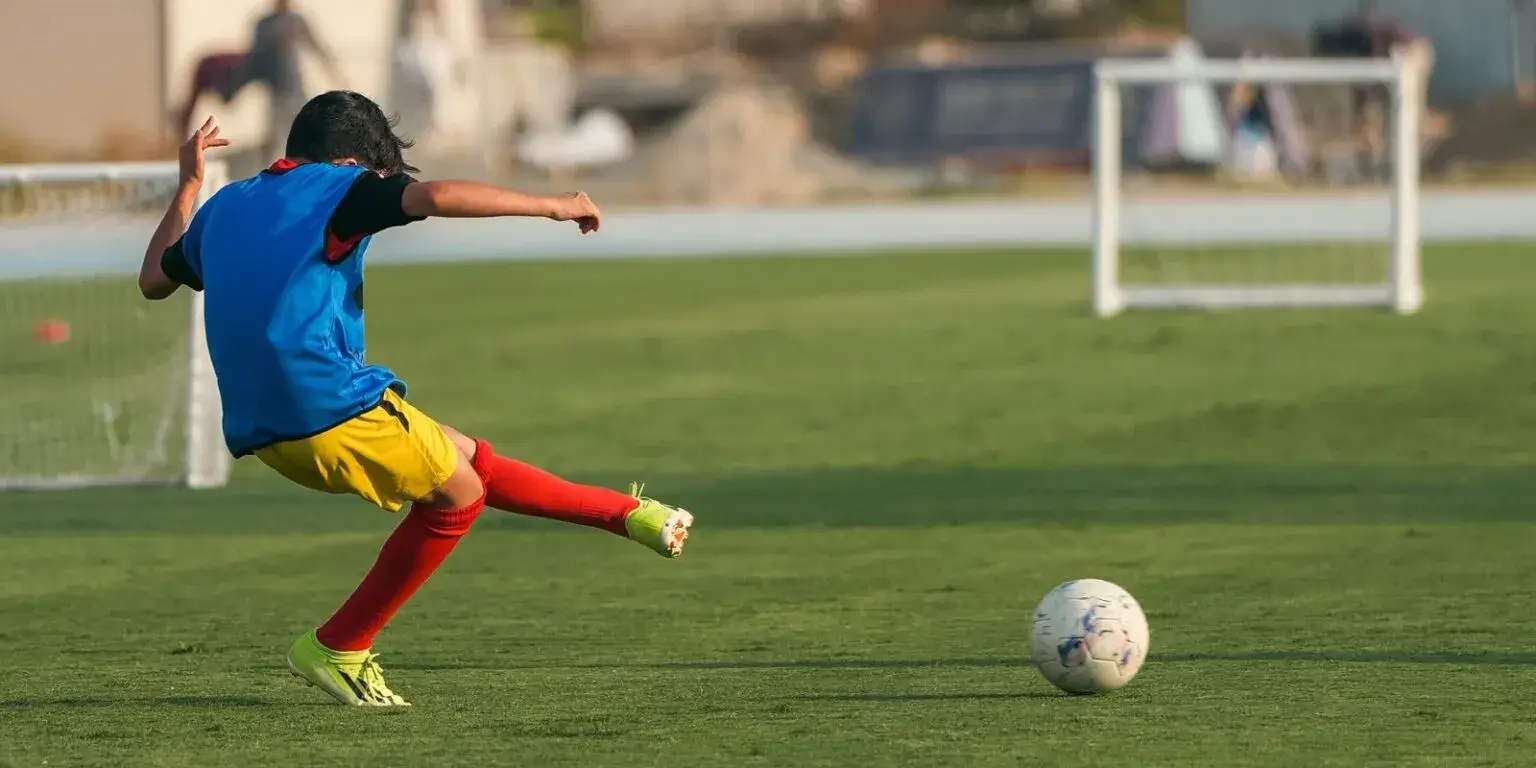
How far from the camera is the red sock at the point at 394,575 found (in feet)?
22.0

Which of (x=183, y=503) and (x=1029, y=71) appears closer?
(x=183, y=503)

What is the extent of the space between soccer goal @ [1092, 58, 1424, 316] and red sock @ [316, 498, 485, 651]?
11.3m

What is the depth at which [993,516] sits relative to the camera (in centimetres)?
1071

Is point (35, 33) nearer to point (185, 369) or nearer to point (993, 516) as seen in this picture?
point (185, 369)

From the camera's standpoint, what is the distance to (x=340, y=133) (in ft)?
21.3

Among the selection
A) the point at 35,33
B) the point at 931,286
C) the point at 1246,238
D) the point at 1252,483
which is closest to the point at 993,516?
the point at 1252,483

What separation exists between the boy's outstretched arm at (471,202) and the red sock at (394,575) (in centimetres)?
94

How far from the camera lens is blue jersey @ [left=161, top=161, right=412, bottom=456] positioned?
632cm

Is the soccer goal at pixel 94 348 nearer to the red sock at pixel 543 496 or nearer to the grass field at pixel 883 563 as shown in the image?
the grass field at pixel 883 563

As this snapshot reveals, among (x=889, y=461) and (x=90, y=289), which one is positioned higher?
(x=90, y=289)

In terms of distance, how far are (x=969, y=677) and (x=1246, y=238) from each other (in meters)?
19.1

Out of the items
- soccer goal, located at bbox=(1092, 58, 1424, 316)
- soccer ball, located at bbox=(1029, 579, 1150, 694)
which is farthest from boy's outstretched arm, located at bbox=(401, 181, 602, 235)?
soccer goal, located at bbox=(1092, 58, 1424, 316)

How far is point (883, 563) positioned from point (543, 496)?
2.90 metres

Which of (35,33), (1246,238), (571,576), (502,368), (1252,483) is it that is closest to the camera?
(571,576)
